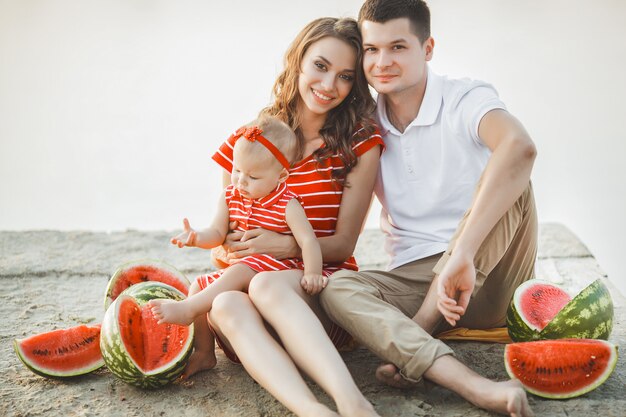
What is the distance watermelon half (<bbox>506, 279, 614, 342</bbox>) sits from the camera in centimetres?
305

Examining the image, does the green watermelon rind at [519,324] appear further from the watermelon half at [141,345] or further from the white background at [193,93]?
the white background at [193,93]

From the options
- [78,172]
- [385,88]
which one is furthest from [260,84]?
[385,88]

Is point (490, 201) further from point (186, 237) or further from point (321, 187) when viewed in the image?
point (186, 237)

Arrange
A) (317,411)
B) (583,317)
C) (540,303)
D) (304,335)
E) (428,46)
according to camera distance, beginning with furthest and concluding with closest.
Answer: (428,46) < (540,303) < (583,317) < (304,335) < (317,411)

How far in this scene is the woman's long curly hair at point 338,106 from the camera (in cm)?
346

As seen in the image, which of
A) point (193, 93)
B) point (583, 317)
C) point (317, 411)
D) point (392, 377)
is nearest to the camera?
point (317, 411)

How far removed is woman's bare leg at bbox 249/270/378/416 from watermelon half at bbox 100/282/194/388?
0.39 metres

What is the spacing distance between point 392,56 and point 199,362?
1.63m

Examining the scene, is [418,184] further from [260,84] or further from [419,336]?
[260,84]

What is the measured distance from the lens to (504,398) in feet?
8.25

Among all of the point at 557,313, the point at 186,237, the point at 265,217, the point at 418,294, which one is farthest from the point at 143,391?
the point at 557,313

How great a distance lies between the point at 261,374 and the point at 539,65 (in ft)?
25.1

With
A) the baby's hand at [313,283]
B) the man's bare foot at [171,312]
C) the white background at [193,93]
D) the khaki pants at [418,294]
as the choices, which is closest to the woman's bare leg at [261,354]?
the man's bare foot at [171,312]

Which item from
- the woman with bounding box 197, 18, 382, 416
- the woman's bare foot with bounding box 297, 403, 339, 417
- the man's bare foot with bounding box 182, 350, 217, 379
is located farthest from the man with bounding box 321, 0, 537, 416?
the man's bare foot with bounding box 182, 350, 217, 379
